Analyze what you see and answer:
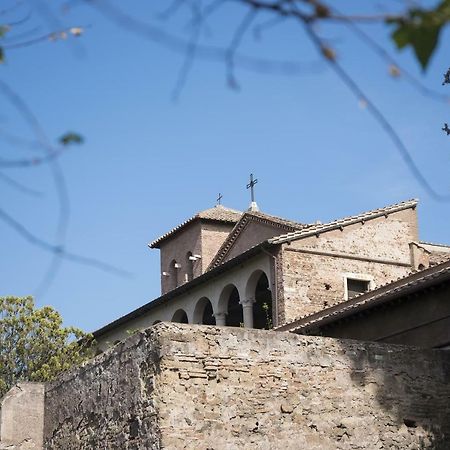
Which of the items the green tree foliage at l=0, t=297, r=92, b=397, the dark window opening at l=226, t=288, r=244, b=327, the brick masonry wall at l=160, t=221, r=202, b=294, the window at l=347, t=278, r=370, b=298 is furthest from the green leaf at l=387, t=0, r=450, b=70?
the brick masonry wall at l=160, t=221, r=202, b=294

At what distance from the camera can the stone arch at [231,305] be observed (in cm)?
2539

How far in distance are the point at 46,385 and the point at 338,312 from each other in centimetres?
566

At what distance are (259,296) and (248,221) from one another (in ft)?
9.16

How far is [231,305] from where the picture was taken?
26.4m

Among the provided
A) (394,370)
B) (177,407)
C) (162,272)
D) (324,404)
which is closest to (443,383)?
(394,370)

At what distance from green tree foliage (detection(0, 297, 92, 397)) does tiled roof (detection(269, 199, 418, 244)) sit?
5654 mm

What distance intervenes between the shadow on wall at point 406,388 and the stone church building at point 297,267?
934 cm

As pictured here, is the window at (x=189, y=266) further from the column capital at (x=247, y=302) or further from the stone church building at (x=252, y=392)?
the stone church building at (x=252, y=392)

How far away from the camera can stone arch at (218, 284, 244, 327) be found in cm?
2539

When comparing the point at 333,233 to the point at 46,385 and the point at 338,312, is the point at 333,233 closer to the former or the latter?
the point at 338,312

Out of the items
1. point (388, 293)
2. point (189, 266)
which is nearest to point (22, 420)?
point (388, 293)

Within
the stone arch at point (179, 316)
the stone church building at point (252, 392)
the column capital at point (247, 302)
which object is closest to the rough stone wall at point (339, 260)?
the column capital at point (247, 302)

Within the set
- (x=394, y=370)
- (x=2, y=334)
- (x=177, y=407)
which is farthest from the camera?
(x=2, y=334)

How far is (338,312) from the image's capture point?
1617 cm
